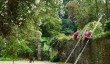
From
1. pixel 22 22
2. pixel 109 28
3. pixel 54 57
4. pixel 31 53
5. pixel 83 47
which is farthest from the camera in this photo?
pixel 31 53

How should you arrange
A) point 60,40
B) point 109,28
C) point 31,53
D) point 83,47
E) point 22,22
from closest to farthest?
1. point 109,28
2. point 22,22
3. point 83,47
4. point 60,40
5. point 31,53

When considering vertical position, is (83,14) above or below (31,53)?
above

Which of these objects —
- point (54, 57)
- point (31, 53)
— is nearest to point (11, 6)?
point (54, 57)

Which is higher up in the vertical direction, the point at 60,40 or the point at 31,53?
the point at 60,40

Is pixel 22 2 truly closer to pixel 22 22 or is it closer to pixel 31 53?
pixel 22 22

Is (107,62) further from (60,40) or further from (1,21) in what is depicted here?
(60,40)

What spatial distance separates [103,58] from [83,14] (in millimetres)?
18660

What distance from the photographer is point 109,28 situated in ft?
32.7

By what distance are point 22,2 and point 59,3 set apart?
120 centimetres

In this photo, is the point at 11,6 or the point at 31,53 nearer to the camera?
the point at 11,6

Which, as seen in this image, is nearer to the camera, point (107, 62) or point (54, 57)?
point (107, 62)

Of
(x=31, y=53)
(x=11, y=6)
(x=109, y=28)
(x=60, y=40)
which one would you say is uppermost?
(x=11, y=6)

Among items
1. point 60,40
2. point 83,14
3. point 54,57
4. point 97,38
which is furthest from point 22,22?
point 83,14

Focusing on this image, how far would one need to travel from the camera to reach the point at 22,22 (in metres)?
10.6
